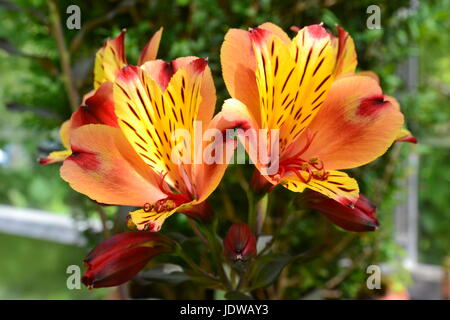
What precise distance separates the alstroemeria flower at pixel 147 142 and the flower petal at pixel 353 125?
5 centimetres

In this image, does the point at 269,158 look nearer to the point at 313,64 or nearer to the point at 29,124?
the point at 313,64

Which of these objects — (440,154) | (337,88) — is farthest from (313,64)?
(440,154)

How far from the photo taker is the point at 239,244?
215mm

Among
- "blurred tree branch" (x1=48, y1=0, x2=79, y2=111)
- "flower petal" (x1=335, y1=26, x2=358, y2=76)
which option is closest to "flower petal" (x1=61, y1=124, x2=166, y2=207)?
"flower petal" (x1=335, y1=26, x2=358, y2=76)

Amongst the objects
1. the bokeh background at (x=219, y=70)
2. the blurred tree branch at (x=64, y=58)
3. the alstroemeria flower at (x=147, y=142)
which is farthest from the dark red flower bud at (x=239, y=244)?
the blurred tree branch at (x=64, y=58)

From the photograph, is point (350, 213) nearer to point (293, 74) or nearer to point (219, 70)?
point (293, 74)

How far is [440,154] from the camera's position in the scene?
1.27m

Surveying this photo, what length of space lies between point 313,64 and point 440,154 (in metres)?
1.16

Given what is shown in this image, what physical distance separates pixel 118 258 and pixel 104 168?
0.14ft

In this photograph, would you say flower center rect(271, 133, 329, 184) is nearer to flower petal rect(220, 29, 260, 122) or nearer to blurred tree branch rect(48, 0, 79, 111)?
flower petal rect(220, 29, 260, 122)

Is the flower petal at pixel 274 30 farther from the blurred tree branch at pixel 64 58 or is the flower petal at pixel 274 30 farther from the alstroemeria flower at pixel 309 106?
the blurred tree branch at pixel 64 58

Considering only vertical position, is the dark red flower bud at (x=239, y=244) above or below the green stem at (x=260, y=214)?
below

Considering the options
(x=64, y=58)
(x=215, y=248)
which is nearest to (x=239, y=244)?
(x=215, y=248)

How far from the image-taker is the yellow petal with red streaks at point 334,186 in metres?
0.21
